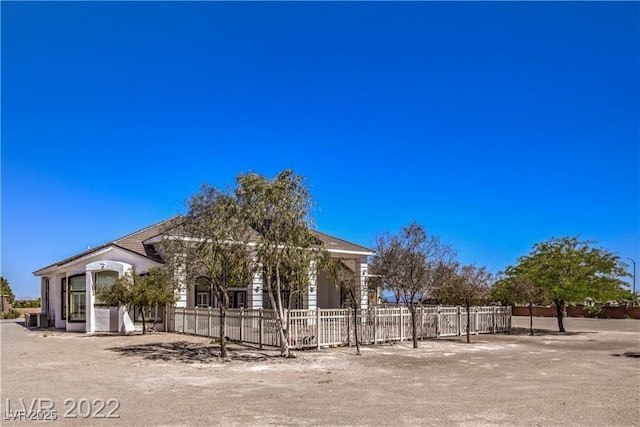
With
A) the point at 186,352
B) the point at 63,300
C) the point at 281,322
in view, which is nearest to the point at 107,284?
the point at 63,300

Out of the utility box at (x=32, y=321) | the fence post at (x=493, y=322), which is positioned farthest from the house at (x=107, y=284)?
the fence post at (x=493, y=322)

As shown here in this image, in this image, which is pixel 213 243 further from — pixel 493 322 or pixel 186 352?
pixel 493 322

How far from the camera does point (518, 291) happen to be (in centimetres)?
2827

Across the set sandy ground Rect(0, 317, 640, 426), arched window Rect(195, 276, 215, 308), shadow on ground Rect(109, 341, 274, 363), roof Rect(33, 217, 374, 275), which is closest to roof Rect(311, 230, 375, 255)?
roof Rect(33, 217, 374, 275)

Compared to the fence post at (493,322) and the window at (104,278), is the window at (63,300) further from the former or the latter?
the fence post at (493,322)

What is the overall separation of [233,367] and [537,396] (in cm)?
783

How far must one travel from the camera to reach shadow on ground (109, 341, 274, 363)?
17422mm

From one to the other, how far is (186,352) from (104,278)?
10860 mm

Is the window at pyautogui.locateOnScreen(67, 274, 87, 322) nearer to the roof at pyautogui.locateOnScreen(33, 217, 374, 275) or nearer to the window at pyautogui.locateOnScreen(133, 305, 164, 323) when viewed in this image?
the roof at pyautogui.locateOnScreen(33, 217, 374, 275)

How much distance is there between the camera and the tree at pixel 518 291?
92.2ft

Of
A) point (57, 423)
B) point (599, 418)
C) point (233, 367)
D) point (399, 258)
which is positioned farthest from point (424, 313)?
point (57, 423)

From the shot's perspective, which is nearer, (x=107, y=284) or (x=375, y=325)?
(x=375, y=325)

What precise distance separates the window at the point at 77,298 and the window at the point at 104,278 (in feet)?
2.96

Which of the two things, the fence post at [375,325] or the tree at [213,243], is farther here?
the fence post at [375,325]
